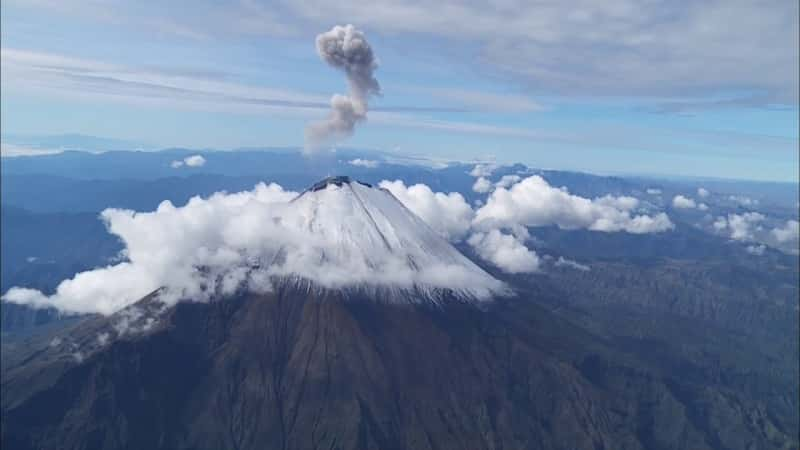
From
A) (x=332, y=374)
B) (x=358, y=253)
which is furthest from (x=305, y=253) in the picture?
(x=332, y=374)

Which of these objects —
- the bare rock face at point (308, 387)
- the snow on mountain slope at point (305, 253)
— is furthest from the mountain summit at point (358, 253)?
the bare rock face at point (308, 387)

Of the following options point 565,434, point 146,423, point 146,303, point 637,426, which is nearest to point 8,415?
point 146,423

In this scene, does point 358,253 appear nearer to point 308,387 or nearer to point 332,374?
point 332,374

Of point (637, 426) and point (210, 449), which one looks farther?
point (637, 426)

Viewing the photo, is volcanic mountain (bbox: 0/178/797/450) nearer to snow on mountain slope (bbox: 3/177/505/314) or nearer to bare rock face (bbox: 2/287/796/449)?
bare rock face (bbox: 2/287/796/449)

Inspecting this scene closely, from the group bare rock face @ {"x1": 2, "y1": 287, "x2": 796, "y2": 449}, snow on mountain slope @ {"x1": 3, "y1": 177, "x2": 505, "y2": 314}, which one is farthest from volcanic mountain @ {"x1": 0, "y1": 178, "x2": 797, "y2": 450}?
snow on mountain slope @ {"x1": 3, "y1": 177, "x2": 505, "y2": 314}

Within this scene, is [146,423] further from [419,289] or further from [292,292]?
[419,289]
